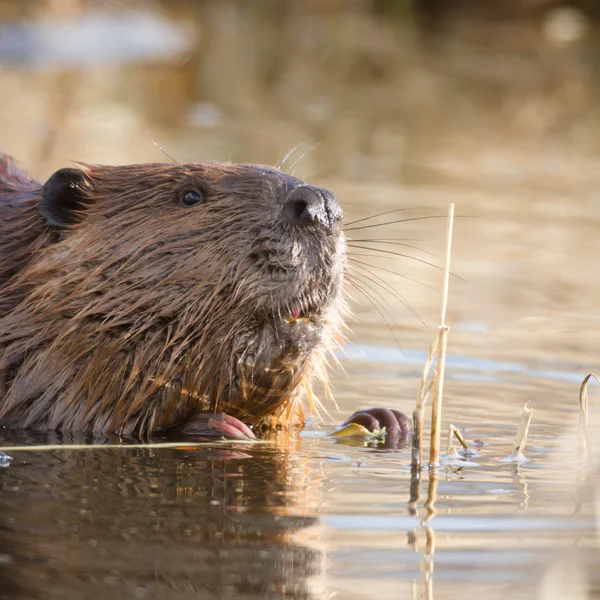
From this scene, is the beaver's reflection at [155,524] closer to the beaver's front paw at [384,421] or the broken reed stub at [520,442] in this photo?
the beaver's front paw at [384,421]

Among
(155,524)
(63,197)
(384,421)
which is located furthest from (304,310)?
(155,524)

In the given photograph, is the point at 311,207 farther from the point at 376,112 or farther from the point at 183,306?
the point at 376,112

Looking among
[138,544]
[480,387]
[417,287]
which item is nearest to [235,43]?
[417,287]

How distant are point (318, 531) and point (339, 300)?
3.45 feet

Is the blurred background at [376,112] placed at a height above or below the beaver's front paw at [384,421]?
above

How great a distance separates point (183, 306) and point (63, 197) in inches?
21.1

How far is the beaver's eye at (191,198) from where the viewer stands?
403 centimetres

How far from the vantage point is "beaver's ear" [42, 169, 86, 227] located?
4.09 metres

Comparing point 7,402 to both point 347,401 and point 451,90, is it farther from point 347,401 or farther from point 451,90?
point 451,90

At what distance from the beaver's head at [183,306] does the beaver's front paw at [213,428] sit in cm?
4

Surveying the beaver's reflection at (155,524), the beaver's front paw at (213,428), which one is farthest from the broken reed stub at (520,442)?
the beaver's front paw at (213,428)

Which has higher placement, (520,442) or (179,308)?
(179,308)

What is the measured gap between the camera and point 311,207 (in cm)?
373

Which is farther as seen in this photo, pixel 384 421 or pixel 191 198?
pixel 384 421
